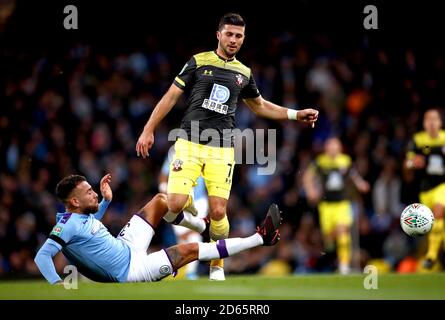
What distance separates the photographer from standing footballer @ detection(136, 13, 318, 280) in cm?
913

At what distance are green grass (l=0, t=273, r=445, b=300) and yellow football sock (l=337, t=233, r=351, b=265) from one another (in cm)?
341

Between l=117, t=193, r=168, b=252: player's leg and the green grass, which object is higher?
l=117, t=193, r=168, b=252: player's leg

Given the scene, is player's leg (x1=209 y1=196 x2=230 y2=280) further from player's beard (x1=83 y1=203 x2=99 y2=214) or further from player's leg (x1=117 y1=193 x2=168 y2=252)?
player's beard (x1=83 y1=203 x2=99 y2=214)

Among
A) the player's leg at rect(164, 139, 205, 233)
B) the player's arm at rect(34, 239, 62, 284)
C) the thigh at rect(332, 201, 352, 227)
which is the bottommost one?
the thigh at rect(332, 201, 352, 227)

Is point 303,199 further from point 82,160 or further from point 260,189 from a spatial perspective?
point 82,160

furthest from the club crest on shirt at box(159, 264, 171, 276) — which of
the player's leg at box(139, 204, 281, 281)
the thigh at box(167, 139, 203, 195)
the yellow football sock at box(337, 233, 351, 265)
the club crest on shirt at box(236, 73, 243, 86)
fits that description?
the yellow football sock at box(337, 233, 351, 265)

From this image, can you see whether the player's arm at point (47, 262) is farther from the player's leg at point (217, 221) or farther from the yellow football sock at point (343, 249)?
the yellow football sock at point (343, 249)

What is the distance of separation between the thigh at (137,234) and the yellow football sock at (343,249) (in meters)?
5.33

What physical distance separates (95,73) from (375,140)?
5.14 metres

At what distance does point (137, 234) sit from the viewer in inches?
353

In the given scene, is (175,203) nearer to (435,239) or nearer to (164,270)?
(164,270)

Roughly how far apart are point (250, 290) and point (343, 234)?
18.1 feet

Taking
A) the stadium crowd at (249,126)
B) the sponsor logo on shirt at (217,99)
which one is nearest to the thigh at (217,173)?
the sponsor logo on shirt at (217,99)

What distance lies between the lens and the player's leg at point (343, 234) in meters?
13.7
